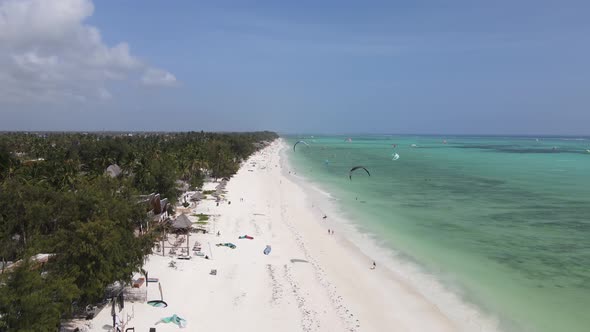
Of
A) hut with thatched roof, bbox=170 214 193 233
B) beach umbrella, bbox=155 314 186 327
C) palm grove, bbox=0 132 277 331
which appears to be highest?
palm grove, bbox=0 132 277 331

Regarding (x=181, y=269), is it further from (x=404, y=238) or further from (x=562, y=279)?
(x=562, y=279)


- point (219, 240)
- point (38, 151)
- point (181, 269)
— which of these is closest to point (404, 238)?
point (219, 240)

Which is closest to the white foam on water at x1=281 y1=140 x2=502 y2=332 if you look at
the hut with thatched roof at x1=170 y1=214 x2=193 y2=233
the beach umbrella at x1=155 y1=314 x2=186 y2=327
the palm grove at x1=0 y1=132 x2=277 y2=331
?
the hut with thatched roof at x1=170 y1=214 x2=193 y2=233

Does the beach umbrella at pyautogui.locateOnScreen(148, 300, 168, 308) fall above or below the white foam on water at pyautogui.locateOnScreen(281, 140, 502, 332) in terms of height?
above

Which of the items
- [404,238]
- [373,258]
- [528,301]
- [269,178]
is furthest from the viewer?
[269,178]

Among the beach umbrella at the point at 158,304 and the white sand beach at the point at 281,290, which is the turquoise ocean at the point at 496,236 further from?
the beach umbrella at the point at 158,304

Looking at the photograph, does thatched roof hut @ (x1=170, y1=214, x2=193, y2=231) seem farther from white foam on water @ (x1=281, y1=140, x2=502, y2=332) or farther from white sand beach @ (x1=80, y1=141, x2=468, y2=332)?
white foam on water @ (x1=281, y1=140, x2=502, y2=332)

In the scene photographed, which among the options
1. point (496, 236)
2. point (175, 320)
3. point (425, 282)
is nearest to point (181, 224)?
point (175, 320)

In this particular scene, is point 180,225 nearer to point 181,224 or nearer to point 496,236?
point 181,224

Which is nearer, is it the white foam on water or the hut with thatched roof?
the white foam on water
